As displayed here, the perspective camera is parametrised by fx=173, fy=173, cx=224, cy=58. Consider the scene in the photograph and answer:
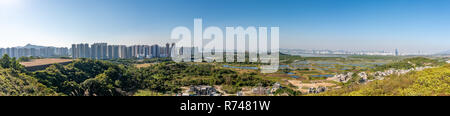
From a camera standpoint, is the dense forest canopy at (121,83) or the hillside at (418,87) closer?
the hillside at (418,87)

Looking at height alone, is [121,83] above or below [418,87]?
below

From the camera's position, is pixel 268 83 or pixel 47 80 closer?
pixel 47 80

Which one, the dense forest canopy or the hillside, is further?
the dense forest canopy

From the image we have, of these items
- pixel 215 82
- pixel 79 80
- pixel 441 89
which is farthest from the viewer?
pixel 215 82

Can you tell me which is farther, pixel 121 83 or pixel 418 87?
pixel 121 83

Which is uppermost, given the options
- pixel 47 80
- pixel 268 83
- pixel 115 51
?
pixel 115 51
